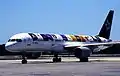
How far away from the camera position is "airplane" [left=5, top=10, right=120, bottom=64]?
4288cm

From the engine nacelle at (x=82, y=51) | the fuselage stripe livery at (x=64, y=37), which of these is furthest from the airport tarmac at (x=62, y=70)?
the engine nacelle at (x=82, y=51)

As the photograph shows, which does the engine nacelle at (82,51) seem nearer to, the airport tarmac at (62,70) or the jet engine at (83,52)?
the jet engine at (83,52)

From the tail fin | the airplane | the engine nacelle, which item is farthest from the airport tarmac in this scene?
the tail fin

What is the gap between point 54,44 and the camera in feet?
152

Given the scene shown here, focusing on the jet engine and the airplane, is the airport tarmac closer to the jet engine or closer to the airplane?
the airplane

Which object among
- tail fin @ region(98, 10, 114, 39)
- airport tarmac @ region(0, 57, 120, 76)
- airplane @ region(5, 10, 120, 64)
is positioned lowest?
airport tarmac @ region(0, 57, 120, 76)

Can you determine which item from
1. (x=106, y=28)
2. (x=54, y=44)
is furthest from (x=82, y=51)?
(x=106, y=28)

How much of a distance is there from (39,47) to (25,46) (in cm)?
217

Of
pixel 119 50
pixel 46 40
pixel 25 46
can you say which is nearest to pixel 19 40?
pixel 25 46

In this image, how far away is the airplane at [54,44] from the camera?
42.9 metres

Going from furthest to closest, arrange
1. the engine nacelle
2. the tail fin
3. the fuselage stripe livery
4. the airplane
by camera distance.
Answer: the tail fin
the engine nacelle
the fuselage stripe livery
the airplane

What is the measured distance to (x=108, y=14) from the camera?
6047 centimetres

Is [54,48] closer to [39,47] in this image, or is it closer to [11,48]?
[39,47]

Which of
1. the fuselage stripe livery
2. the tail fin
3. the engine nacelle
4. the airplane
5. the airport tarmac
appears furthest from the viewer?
the tail fin
